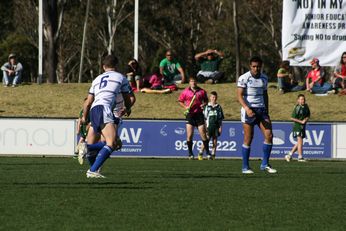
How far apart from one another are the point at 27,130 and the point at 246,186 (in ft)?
52.9

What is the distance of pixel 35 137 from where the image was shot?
96.0ft

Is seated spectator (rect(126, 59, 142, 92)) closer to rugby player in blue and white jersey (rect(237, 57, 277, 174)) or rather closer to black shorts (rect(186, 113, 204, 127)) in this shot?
black shorts (rect(186, 113, 204, 127))

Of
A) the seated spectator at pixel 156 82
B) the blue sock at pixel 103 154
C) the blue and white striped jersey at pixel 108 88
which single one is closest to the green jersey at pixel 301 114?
the seated spectator at pixel 156 82

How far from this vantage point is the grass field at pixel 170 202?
30.7 ft

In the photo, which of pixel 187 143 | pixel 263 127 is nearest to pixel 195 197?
pixel 263 127

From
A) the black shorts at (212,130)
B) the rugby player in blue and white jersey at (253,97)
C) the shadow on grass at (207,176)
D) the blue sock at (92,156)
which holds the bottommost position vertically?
the black shorts at (212,130)

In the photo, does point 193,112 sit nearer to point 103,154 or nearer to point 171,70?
point 171,70

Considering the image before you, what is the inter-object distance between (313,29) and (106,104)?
18.9m

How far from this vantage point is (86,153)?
15.6 metres

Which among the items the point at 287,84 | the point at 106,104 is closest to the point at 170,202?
the point at 106,104

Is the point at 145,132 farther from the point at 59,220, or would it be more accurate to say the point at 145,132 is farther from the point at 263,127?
the point at 59,220

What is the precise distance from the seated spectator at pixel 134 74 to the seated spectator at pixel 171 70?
85cm

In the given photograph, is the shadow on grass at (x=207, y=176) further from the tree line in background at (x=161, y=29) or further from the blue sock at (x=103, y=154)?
the tree line in background at (x=161, y=29)

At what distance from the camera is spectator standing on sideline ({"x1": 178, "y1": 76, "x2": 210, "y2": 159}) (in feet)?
90.6
